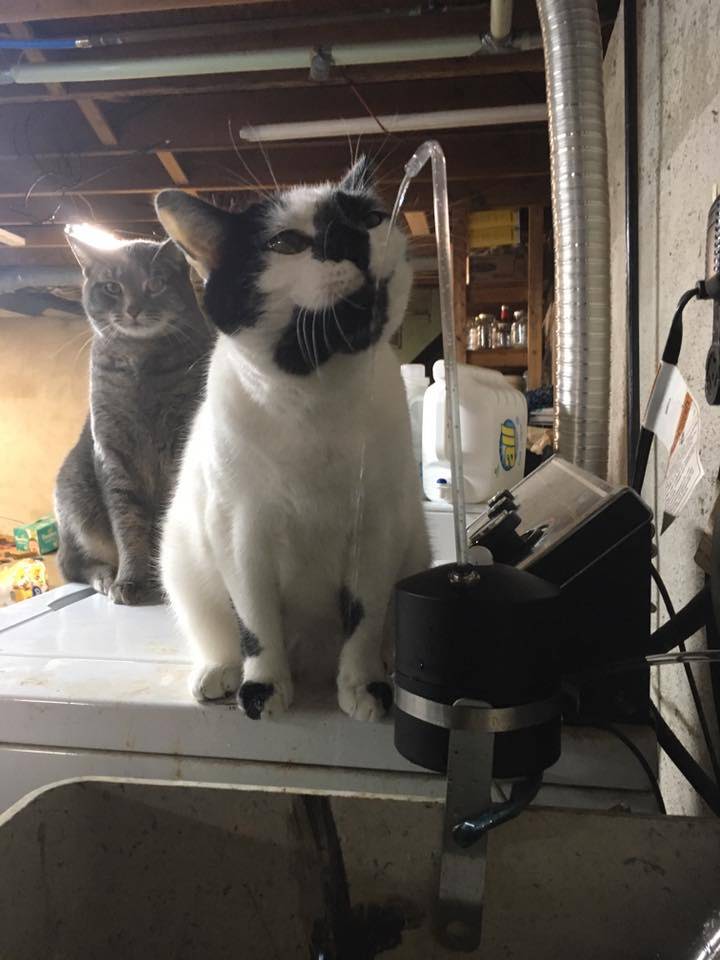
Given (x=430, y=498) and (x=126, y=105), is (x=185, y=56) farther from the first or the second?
(x=430, y=498)

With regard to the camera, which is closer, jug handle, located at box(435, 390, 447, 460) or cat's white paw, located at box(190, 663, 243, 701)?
cat's white paw, located at box(190, 663, 243, 701)

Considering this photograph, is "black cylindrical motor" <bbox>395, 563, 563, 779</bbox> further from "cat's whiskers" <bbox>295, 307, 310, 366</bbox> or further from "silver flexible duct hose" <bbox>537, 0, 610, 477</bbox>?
Result: "silver flexible duct hose" <bbox>537, 0, 610, 477</bbox>

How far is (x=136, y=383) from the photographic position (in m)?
1.38

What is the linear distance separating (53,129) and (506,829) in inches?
96.4

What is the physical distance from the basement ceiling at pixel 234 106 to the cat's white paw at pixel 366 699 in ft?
3.33

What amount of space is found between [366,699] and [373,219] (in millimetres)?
537

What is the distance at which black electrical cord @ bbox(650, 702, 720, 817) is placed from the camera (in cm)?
62

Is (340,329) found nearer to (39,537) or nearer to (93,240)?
(93,240)

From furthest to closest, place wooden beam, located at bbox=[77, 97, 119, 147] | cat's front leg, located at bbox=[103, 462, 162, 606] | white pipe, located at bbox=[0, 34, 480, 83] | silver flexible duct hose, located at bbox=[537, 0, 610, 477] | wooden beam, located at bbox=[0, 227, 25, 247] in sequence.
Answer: wooden beam, located at bbox=[0, 227, 25, 247]
wooden beam, located at bbox=[77, 97, 119, 147]
white pipe, located at bbox=[0, 34, 480, 83]
cat's front leg, located at bbox=[103, 462, 162, 606]
silver flexible duct hose, located at bbox=[537, 0, 610, 477]

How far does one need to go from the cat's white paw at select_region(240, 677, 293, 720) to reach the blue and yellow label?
4.05ft

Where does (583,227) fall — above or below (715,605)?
above

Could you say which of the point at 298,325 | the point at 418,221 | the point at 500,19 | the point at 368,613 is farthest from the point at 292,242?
the point at 418,221

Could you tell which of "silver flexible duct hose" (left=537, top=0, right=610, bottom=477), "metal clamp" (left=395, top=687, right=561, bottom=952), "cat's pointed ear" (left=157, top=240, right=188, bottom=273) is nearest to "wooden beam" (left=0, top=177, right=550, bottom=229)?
"cat's pointed ear" (left=157, top=240, right=188, bottom=273)

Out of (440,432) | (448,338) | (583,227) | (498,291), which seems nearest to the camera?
(448,338)
